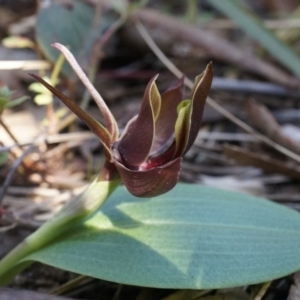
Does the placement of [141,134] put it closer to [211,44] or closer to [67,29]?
[67,29]

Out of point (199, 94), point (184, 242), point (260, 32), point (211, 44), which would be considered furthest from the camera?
point (211, 44)

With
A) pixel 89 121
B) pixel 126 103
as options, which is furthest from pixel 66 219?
pixel 126 103

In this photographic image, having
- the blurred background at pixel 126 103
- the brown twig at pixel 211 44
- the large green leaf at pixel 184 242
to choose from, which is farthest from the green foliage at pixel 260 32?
the large green leaf at pixel 184 242

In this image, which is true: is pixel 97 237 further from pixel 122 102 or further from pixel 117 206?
pixel 122 102

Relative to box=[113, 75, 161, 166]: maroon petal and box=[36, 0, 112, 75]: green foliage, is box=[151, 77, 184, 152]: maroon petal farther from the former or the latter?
box=[36, 0, 112, 75]: green foliage

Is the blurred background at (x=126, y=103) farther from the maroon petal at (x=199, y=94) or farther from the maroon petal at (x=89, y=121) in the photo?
the maroon petal at (x=199, y=94)

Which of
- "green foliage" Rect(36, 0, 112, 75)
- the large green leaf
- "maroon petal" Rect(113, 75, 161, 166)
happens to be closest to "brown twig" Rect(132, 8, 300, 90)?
"green foliage" Rect(36, 0, 112, 75)
